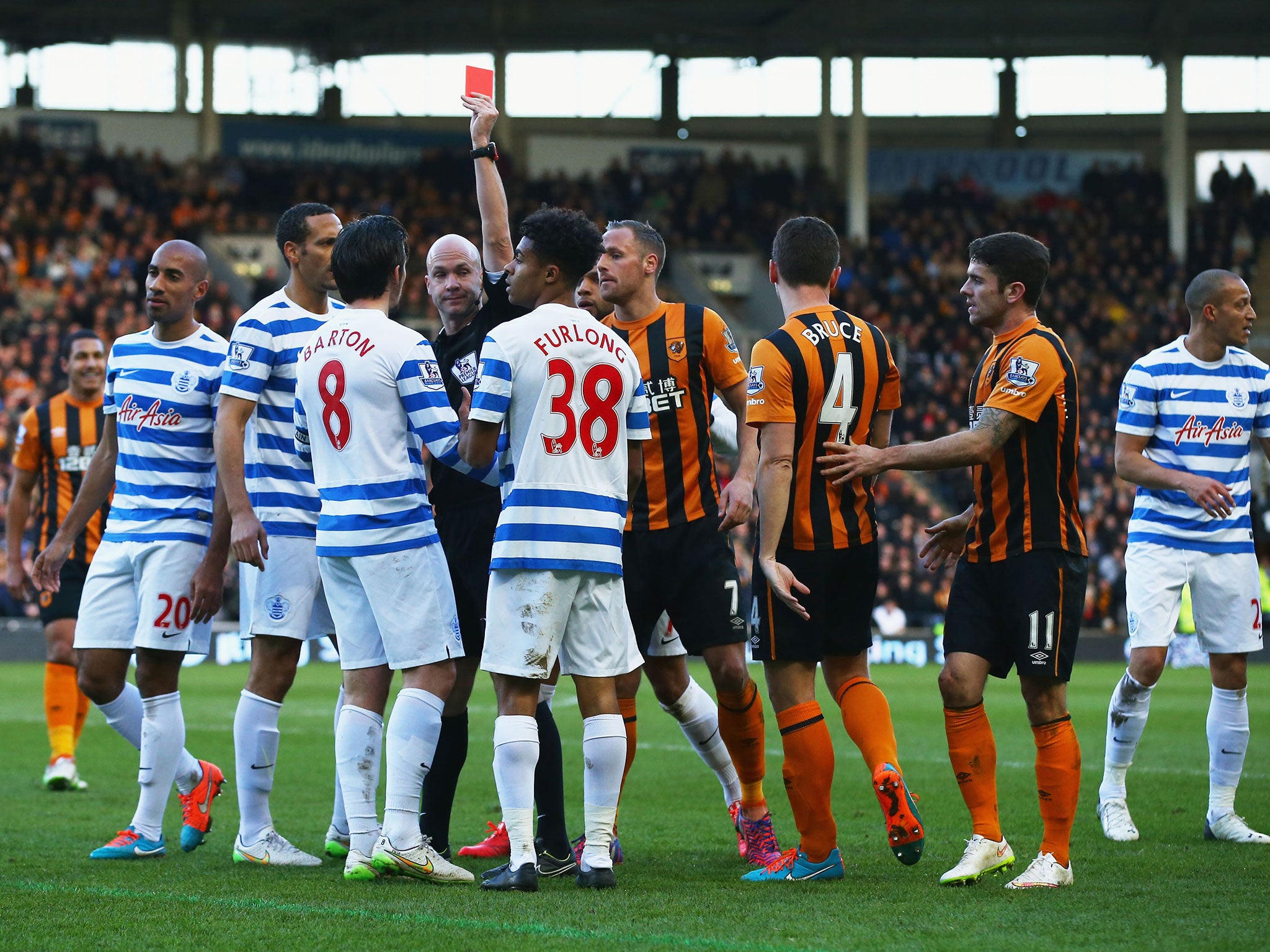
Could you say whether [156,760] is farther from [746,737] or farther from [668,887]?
[746,737]

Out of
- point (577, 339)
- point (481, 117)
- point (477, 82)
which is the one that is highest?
point (477, 82)

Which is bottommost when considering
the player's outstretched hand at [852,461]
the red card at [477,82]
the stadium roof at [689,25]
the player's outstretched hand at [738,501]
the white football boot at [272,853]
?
the white football boot at [272,853]

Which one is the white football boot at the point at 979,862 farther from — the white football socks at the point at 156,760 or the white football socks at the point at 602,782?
the white football socks at the point at 156,760

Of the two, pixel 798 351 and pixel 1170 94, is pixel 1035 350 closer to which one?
pixel 798 351

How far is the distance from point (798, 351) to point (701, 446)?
2.38ft

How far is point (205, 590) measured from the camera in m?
6.15

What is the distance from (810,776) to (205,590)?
257cm

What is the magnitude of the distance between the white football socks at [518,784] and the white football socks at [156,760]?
173 centimetres

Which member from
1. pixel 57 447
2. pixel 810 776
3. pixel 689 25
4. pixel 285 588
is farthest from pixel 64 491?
pixel 689 25

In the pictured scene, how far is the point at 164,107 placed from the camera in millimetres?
37531

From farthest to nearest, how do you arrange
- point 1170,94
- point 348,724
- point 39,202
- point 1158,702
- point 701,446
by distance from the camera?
1. point 1170,94
2. point 39,202
3. point 1158,702
4. point 701,446
5. point 348,724

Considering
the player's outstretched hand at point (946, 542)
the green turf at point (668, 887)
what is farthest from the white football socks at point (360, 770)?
the player's outstretched hand at point (946, 542)

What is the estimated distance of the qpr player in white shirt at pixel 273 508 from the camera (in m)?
5.97

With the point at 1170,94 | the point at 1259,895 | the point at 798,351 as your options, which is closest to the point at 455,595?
the point at 798,351
